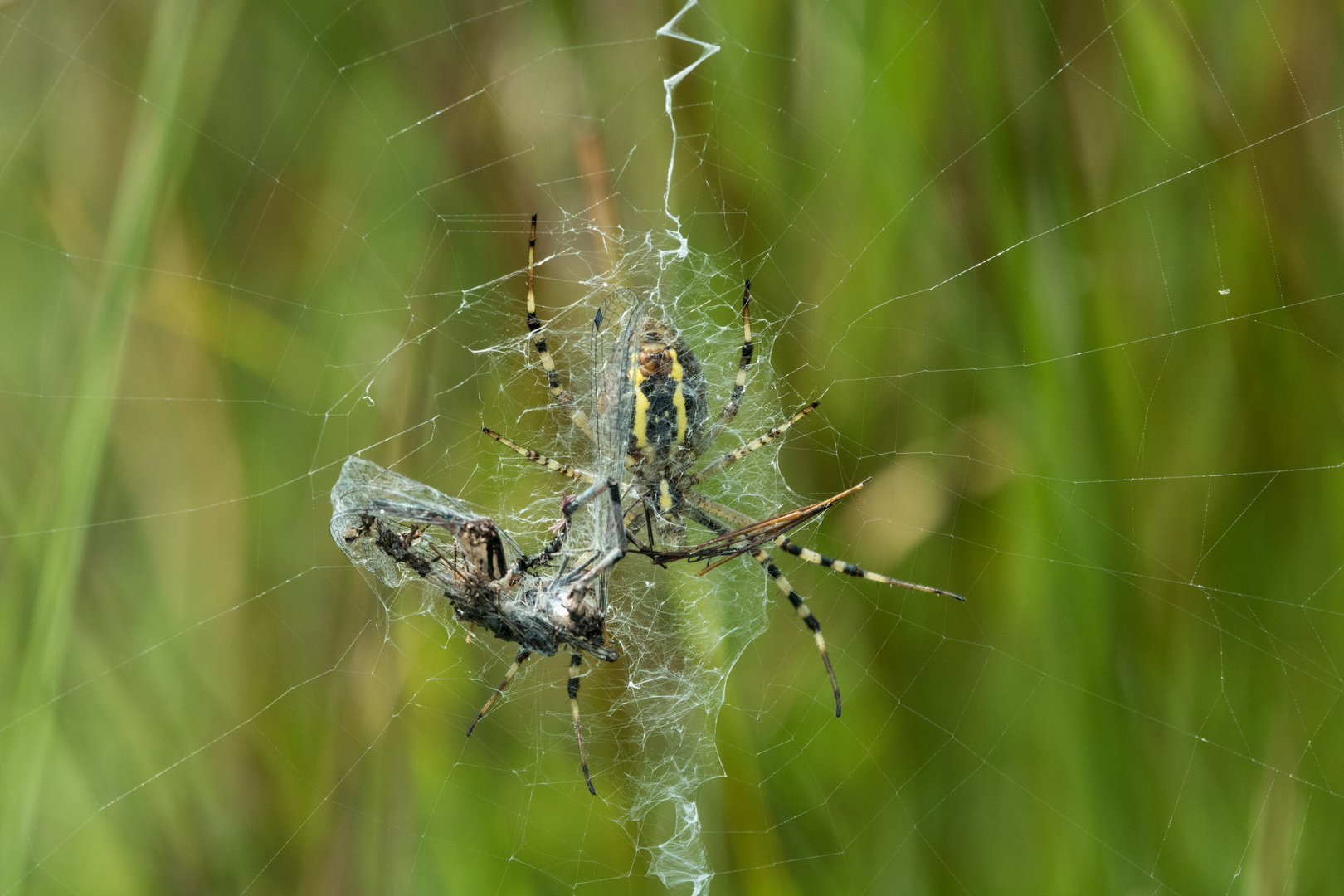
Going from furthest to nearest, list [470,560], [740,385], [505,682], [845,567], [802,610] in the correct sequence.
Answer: [740,385] < [802,610] < [845,567] < [505,682] < [470,560]

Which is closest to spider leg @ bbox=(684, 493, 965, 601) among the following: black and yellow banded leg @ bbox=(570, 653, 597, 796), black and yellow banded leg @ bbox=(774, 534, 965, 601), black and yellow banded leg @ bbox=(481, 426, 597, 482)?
black and yellow banded leg @ bbox=(774, 534, 965, 601)

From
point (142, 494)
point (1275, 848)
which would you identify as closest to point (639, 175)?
point (142, 494)

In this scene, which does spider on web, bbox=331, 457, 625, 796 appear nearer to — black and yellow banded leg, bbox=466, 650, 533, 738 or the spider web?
black and yellow banded leg, bbox=466, 650, 533, 738

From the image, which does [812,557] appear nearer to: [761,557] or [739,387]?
[761,557]

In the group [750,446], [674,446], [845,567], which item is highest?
[674,446]

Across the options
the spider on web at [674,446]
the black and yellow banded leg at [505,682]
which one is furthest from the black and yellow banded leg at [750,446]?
the black and yellow banded leg at [505,682]

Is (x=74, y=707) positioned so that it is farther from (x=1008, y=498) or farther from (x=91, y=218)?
(x=1008, y=498)

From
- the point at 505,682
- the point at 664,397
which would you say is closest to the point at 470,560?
the point at 505,682
